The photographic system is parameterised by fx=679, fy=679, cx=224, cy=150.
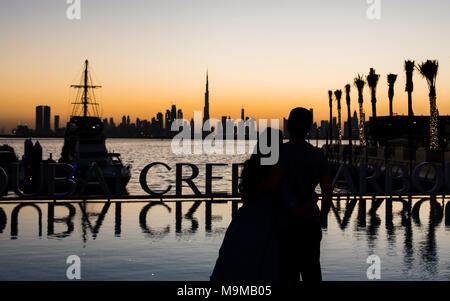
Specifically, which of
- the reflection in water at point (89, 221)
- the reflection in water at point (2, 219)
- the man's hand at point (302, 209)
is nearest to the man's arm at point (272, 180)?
the man's hand at point (302, 209)

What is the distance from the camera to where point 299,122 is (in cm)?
626

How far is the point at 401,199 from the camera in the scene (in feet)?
92.2

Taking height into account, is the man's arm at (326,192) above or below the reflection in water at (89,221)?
above

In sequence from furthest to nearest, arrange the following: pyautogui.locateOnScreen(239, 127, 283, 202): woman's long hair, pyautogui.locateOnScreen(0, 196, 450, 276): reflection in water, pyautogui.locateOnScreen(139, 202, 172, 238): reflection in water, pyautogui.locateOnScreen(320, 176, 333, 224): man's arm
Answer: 1. pyautogui.locateOnScreen(139, 202, 172, 238): reflection in water
2. pyautogui.locateOnScreen(0, 196, 450, 276): reflection in water
3. pyautogui.locateOnScreen(320, 176, 333, 224): man's arm
4. pyautogui.locateOnScreen(239, 127, 283, 202): woman's long hair

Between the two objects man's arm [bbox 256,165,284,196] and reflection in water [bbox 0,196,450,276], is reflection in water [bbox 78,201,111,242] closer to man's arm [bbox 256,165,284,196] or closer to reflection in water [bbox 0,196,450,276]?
reflection in water [bbox 0,196,450,276]

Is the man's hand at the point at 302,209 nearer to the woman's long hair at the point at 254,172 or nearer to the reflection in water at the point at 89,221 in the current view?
the woman's long hair at the point at 254,172

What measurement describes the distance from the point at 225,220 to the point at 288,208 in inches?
528

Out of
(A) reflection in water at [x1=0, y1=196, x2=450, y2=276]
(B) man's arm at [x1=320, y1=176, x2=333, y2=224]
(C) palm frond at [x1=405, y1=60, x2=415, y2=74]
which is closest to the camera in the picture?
(B) man's arm at [x1=320, y1=176, x2=333, y2=224]

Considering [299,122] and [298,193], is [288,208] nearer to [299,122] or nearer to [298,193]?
[298,193]

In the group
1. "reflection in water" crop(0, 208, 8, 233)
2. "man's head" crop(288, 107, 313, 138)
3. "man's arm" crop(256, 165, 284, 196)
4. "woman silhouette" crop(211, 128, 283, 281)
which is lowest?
"reflection in water" crop(0, 208, 8, 233)

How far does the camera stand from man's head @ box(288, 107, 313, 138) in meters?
6.25

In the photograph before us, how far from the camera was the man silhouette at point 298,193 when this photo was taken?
6.22 metres

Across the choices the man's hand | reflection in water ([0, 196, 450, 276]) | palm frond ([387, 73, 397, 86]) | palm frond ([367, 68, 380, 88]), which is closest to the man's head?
the man's hand

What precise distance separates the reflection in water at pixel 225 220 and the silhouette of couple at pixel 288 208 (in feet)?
17.2
